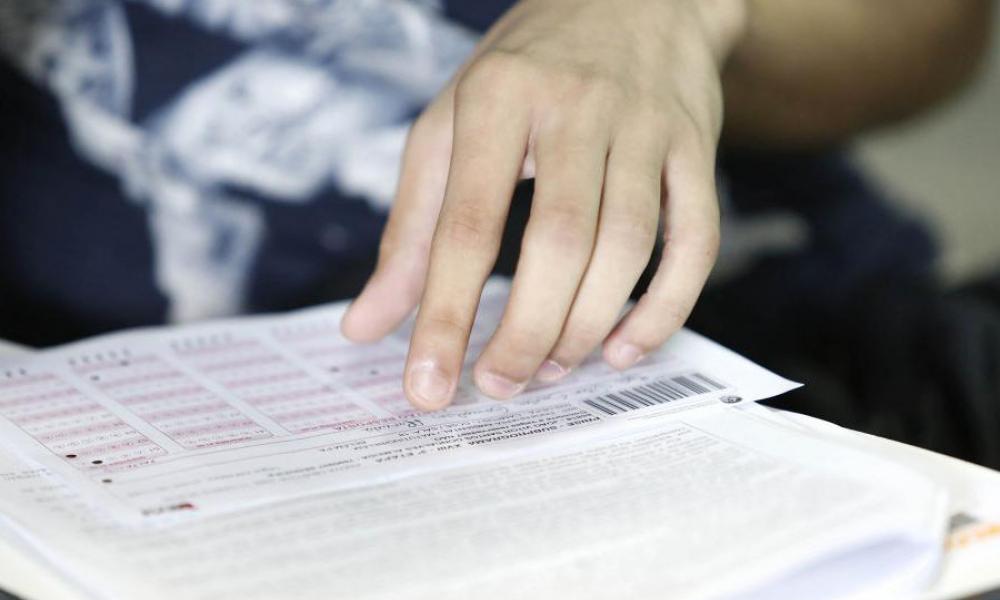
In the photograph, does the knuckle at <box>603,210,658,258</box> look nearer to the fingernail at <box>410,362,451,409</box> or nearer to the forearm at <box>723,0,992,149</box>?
the fingernail at <box>410,362,451,409</box>

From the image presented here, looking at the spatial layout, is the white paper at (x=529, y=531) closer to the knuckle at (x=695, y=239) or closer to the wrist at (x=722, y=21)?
the knuckle at (x=695, y=239)

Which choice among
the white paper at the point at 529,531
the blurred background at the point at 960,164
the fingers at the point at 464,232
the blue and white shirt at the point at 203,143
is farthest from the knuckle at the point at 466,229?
the blurred background at the point at 960,164

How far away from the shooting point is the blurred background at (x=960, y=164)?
1698 millimetres

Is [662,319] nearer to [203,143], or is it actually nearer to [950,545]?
[950,545]

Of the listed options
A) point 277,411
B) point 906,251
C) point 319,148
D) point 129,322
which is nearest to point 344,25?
point 319,148

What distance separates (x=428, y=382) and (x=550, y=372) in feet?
0.23

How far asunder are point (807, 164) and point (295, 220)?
448mm

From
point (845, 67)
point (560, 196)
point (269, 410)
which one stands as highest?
point (845, 67)

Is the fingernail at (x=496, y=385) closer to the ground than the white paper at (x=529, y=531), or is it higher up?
higher up

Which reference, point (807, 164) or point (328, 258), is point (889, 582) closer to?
point (328, 258)

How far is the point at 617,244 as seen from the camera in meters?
0.46

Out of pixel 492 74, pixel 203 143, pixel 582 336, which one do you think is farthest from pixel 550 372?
pixel 203 143

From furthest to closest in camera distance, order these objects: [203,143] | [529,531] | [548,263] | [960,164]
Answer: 1. [960,164]
2. [203,143]
3. [548,263]
4. [529,531]

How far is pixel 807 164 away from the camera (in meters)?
0.93
